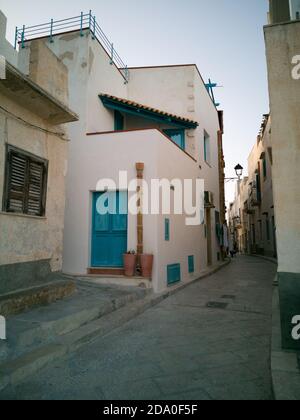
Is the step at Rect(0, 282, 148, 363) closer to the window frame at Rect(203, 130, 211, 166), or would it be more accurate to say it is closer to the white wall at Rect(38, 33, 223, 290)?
the white wall at Rect(38, 33, 223, 290)

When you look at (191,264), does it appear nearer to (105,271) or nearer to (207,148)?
(105,271)

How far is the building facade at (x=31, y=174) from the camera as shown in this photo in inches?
185

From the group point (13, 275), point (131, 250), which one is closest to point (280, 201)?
point (13, 275)

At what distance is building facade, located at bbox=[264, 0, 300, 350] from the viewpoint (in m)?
3.42

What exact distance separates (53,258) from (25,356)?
8.65 feet

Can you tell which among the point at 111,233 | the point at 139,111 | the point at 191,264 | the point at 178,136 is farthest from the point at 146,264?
the point at 178,136

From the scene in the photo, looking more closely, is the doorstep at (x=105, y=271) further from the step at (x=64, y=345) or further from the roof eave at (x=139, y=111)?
the roof eave at (x=139, y=111)

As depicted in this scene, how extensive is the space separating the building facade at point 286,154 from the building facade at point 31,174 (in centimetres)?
360

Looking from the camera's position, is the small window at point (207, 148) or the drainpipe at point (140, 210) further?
the small window at point (207, 148)

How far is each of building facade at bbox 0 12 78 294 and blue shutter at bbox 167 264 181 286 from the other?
3.54 metres

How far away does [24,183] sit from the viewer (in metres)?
5.23

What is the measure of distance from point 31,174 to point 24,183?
0.79 feet

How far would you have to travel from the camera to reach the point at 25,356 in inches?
129

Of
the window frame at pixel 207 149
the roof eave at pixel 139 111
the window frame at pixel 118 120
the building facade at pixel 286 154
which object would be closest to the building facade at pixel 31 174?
the roof eave at pixel 139 111
